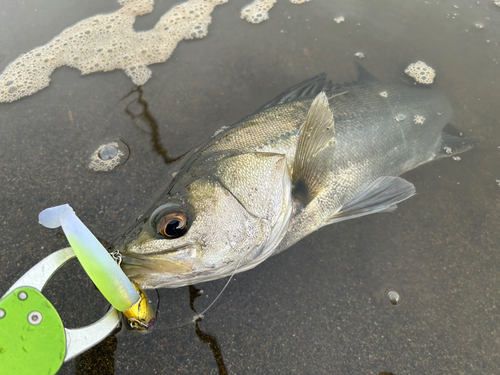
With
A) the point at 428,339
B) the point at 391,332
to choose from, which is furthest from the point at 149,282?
the point at 428,339

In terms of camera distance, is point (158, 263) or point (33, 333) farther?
point (158, 263)

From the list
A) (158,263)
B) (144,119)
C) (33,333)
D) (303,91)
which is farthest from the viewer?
(144,119)

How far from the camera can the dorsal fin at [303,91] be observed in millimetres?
2547

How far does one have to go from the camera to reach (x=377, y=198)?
7.41 ft

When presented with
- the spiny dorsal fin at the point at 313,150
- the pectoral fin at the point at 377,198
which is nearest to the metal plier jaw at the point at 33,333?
the spiny dorsal fin at the point at 313,150

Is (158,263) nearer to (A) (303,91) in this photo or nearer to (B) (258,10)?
(A) (303,91)

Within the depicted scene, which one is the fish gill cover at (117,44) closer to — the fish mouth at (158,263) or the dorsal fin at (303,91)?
the dorsal fin at (303,91)

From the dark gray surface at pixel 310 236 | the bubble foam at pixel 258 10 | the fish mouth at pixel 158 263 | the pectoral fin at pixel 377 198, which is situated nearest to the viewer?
the fish mouth at pixel 158 263

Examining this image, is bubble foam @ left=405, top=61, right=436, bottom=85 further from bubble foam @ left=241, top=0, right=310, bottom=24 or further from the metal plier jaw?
the metal plier jaw

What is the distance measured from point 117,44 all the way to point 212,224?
2.71 m

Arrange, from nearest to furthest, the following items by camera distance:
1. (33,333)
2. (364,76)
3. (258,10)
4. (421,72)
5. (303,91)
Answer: (33,333) → (303,91) → (364,76) → (421,72) → (258,10)

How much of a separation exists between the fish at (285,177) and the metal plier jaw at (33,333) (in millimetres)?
375

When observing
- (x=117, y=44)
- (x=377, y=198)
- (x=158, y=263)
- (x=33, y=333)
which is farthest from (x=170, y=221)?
(x=117, y=44)

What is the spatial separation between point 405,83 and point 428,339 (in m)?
2.43
